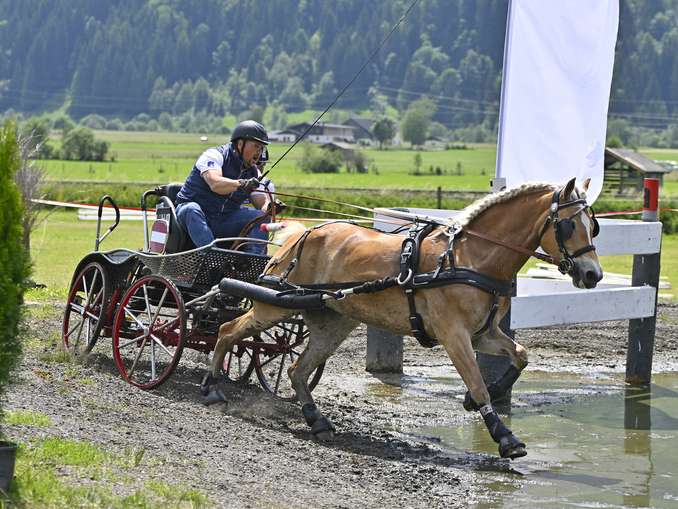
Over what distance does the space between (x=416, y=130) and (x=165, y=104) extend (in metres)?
45.9

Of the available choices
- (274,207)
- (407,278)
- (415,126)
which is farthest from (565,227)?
(415,126)

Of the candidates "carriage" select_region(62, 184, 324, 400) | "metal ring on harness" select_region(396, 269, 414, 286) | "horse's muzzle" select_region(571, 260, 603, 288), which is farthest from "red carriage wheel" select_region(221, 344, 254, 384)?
"horse's muzzle" select_region(571, 260, 603, 288)

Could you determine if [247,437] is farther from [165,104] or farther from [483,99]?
[165,104]

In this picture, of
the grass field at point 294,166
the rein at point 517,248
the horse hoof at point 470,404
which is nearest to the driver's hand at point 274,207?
the rein at point 517,248

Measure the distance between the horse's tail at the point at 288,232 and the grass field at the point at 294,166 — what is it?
179 feet

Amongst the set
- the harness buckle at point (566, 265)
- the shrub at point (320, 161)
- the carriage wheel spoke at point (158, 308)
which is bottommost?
the shrub at point (320, 161)

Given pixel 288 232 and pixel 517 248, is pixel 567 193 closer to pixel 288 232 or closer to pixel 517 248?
pixel 517 248

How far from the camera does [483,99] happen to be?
156000 millimetres

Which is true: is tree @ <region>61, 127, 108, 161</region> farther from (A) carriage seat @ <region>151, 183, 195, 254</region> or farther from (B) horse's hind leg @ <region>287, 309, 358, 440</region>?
(B) horse's hind leg @ <region>287, 309, 358, 440</region>

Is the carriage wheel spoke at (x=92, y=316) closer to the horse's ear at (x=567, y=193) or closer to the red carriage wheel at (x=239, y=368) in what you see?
the red carriage wheel at (x=239, y=368)

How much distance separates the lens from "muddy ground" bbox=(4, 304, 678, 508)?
257 inches

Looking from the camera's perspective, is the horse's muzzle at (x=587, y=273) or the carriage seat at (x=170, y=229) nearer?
the horse's muzzle at (x=587, y=273)

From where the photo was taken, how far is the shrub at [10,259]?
5527mm

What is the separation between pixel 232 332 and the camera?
9.02 m
